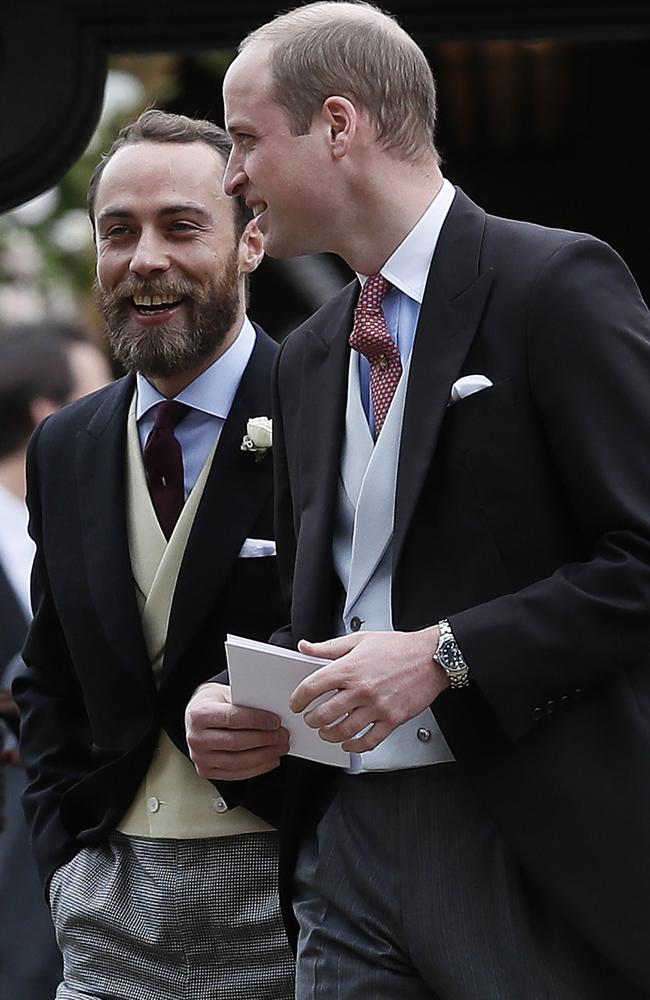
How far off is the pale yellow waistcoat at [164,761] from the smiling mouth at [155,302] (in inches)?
11.3

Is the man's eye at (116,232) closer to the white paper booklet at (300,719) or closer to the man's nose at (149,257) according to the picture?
the man's nose at (149,257)

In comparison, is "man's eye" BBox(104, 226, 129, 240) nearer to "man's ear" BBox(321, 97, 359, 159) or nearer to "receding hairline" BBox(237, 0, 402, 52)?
"receding hairline" BBox(237, 0, 402, 52)

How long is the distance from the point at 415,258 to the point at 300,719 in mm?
703

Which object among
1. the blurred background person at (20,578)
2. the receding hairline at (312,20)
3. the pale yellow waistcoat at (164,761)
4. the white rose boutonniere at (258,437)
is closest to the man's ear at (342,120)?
the receding hairline at (312,20)

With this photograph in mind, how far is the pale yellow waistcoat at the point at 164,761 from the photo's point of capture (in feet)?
11.1

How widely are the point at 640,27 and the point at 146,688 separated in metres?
3.49

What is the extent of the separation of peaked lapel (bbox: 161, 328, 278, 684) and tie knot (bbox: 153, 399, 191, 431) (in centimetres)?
10

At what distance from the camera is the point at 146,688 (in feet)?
11.1

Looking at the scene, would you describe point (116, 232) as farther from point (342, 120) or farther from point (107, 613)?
point (342, 120)

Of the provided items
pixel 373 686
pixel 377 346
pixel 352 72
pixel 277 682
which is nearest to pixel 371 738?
pixel 373 686

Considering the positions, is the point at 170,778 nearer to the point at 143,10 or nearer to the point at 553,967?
the point at 553,967

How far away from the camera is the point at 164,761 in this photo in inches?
134

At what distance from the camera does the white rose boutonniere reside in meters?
3.44

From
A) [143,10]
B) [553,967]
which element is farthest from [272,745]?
[143,10]
